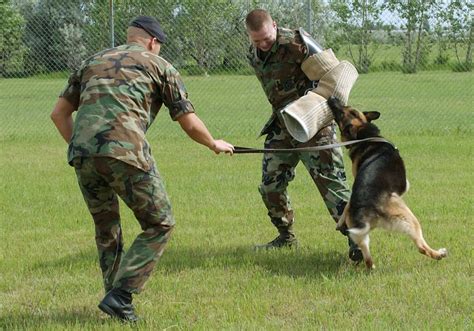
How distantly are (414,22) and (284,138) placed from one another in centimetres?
830

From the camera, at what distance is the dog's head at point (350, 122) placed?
589 cm

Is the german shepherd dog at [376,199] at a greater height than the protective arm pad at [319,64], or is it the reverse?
the protective arm pad at [319,64]

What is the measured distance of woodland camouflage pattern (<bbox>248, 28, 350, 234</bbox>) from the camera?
6203mm

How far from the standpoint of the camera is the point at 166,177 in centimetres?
998

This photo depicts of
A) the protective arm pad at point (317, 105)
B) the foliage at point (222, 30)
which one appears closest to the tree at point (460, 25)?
the foliage at point (222, 30)

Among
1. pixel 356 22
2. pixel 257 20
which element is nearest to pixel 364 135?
pixel 257 20

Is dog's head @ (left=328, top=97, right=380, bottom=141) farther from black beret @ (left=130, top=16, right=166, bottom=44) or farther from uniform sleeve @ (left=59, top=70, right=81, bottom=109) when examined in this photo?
uniform sleeve @ (left=59, top=70, right=81, bottom=109)

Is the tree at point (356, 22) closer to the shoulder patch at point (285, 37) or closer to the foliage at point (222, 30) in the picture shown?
the foliage at point (222, 30)

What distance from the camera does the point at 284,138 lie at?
255 inches

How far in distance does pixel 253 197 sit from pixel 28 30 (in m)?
8.10

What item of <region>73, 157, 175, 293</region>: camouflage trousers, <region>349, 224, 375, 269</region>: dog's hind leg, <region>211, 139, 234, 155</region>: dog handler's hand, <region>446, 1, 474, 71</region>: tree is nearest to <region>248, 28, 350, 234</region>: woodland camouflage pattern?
<region>349, 224, 375, 269</region>: dog's hind leg

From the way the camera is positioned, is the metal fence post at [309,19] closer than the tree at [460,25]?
Yes

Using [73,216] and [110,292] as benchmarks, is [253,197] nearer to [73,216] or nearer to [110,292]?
[73,216]

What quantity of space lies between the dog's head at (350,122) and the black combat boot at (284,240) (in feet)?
3.62
